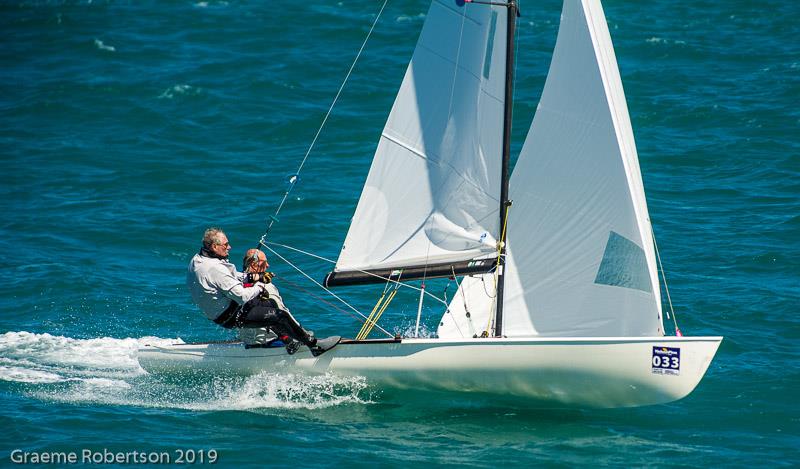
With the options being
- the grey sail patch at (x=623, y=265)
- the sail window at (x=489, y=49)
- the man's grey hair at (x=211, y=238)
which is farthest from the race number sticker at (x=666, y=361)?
the man's grey hair at (x=211, y=238)

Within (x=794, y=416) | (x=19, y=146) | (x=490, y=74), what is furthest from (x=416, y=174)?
(x=19, y=146)

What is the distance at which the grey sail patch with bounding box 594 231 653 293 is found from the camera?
9102 millimetres

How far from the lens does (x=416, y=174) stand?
32.2ft

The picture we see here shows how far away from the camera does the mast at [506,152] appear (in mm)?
9242

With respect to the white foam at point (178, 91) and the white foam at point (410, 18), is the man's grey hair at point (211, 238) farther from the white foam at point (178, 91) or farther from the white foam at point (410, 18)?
the white foam at point (410, 18)

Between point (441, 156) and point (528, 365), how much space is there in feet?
6.82

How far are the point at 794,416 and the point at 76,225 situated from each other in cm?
1017

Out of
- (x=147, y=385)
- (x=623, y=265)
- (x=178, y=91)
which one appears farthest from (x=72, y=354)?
(x=178, y=91)

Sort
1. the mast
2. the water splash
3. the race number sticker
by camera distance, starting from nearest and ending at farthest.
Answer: the race number sticker < the mast < the water splash

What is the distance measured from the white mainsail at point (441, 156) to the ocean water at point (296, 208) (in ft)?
4.62

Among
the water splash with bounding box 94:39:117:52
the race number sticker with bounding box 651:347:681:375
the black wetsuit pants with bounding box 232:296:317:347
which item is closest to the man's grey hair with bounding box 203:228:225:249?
the black wetsuit pants with bounding box 232:296:317:347

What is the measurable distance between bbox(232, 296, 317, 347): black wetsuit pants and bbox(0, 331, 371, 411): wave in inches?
17.3

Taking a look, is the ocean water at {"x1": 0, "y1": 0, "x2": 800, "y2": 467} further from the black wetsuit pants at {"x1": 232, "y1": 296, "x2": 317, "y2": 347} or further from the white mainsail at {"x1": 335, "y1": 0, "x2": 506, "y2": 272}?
the white mainsail at {"x1": 335, "y1": 0, "x2": 506, "y2": 272}

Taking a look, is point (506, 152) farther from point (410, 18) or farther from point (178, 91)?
point (410, 18)
